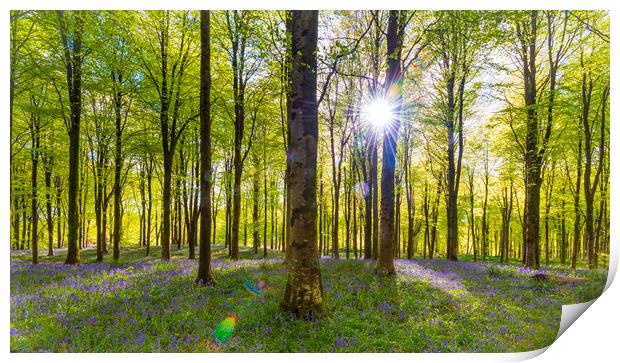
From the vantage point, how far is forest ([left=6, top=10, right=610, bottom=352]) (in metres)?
5.27

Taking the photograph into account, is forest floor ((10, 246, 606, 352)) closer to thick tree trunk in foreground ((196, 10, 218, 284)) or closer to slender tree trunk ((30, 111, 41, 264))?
thick tree trunk in foreground ((196, 10, 218, 284))

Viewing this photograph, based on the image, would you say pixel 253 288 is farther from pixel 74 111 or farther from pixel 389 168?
pixel 74 111

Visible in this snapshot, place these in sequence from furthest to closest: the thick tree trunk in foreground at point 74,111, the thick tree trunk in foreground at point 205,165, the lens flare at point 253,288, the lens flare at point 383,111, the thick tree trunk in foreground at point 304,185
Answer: the lens flare at point 383,111, the thick tree trunk in foreground at point 74,111, the thick tree trunk in foreground at point 205,165, the lens flare at point 253,288, the thick tree trunk in foreground at point 304,185

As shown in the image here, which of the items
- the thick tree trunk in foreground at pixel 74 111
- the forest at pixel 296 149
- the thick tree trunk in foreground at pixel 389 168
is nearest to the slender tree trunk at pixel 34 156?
the forest at pixel 296 149

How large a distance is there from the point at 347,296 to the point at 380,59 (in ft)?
33.6

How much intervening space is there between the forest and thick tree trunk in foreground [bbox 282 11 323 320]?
0.03m

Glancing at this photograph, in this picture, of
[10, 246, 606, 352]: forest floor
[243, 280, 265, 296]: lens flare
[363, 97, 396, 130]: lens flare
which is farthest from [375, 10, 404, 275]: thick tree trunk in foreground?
[243, 280, 265, 296]: lens flare

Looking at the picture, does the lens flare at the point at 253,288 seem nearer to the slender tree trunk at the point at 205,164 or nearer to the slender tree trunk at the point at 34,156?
the slender tree trunk at the point at 205,164

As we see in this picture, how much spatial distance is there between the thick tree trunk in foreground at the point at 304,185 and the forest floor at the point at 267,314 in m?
0.44

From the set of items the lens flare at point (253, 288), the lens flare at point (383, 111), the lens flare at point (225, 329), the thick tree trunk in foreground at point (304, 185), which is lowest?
the lens flare at point (225, 329)

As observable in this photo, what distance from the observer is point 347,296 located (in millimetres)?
6539

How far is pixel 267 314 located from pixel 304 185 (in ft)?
8.58

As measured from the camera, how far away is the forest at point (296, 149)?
5266mm

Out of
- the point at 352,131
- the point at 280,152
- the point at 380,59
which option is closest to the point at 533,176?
the point at 380,59
